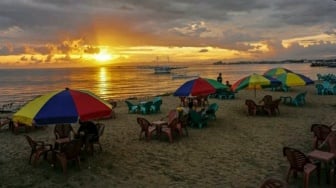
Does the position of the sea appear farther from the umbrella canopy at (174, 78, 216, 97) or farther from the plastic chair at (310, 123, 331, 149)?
the plastic chair at (310, 123, 331, 149)

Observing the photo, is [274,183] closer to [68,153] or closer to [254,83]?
[68,153]

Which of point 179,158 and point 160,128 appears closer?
point 179,158

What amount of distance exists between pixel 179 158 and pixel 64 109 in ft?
12.0

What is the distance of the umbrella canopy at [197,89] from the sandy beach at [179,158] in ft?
4.93

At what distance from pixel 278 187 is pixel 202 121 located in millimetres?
8089

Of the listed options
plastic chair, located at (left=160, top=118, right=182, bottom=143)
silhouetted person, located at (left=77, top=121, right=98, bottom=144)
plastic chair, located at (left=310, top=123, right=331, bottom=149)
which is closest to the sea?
plastic chair, located at (left=160, top=118, right=182, bottom=143)

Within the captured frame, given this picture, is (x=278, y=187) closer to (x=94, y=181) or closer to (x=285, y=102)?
(x=94, y=181)

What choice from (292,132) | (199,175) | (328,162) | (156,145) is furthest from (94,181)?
(292,132)

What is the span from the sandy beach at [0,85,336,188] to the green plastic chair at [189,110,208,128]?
391 mm

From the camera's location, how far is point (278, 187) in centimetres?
555

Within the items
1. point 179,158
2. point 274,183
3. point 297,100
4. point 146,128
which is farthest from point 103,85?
point 274,183

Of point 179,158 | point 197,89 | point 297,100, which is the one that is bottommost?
point 179,158

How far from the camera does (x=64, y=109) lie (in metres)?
7.36

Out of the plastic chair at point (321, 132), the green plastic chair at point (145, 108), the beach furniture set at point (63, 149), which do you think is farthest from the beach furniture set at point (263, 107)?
the beach furniture set at point (63, 149)
